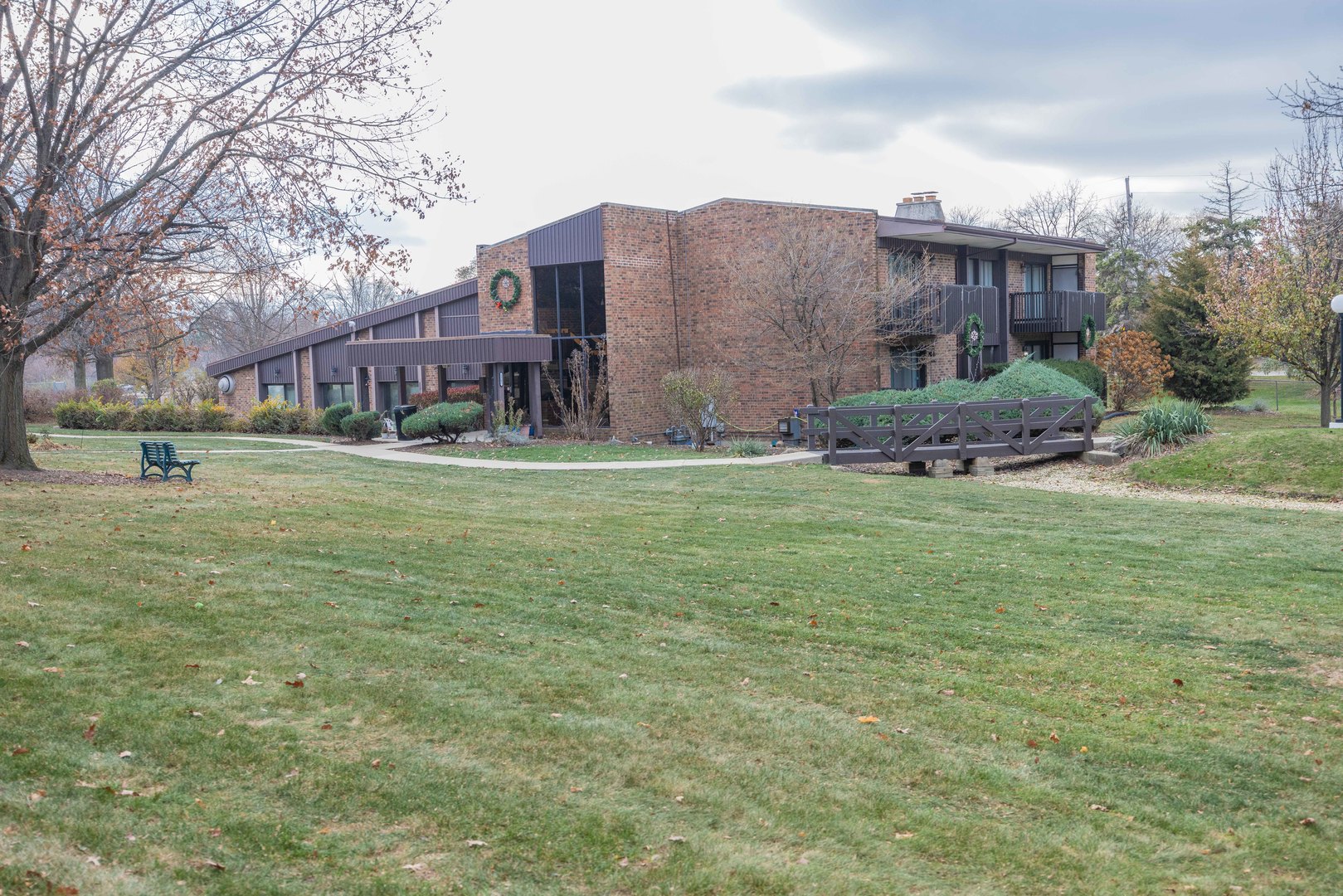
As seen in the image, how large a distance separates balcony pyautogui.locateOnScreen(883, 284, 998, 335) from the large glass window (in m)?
8.02

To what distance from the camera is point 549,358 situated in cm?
2898

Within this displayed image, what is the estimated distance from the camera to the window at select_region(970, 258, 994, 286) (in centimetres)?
3269

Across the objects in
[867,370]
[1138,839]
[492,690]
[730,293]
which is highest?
[730,293]

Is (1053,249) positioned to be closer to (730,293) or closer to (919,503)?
(730,293)

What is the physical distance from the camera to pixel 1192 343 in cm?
3466

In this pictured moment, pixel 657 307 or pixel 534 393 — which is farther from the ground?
pixel 657 307

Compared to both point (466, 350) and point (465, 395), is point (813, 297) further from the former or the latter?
point (465, 395)

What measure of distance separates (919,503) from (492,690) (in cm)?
1005

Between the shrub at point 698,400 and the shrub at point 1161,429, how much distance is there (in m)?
8.90

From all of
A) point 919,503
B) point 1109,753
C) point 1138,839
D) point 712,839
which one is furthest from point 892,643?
point 919,503

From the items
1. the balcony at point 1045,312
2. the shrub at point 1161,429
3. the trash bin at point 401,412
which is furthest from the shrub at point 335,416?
the balcony at point 1045,312

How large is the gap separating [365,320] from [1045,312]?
22.1 metres

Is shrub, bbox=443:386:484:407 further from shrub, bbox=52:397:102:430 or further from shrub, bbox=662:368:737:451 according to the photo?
shrub, bbox=52:397:102:430

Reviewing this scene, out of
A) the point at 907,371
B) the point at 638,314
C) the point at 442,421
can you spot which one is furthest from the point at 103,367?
the point at 907,371
